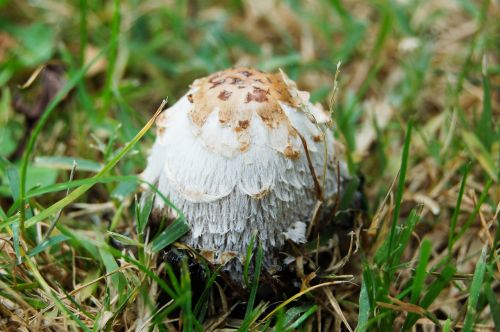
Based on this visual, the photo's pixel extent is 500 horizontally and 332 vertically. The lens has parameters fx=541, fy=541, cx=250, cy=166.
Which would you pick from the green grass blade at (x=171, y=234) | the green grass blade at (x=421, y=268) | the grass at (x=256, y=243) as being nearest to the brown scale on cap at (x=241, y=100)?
the grass at (x=256, y=243)

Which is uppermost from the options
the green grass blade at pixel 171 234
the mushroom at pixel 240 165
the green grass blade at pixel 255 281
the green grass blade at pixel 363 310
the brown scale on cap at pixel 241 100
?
the brown scale on cap at pixel 241 100

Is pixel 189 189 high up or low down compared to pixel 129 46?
down

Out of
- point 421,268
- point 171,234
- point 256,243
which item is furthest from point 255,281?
point 421,268

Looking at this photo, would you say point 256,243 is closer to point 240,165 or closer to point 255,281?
point 255,281

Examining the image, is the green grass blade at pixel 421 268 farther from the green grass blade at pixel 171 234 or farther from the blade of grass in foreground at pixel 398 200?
the green grass blade at pixel 171 234

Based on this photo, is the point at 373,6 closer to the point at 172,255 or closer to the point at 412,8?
the point at 412,8

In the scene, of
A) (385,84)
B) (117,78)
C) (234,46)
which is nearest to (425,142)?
(385,84)
